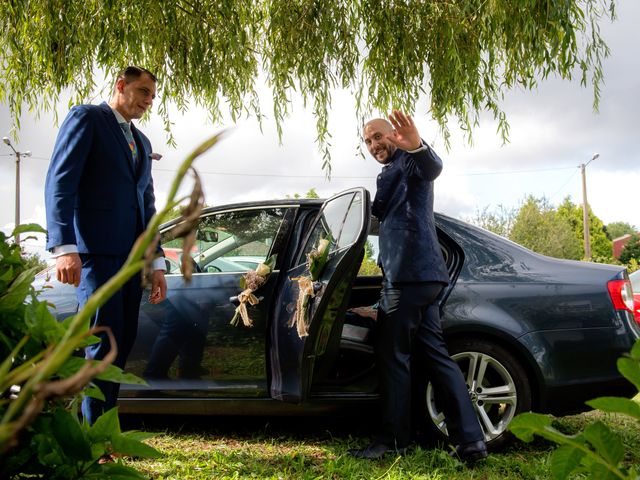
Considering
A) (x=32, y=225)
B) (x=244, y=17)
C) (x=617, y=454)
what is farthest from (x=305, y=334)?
(x=244, y=17)

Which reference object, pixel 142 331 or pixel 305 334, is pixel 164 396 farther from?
pixel 305 334

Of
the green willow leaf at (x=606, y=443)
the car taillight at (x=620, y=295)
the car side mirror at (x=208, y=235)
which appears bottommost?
the car taillight at (x=620, y=295)

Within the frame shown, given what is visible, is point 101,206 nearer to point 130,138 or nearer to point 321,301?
point 130,138

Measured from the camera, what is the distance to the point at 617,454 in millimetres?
662

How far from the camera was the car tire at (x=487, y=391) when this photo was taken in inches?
142

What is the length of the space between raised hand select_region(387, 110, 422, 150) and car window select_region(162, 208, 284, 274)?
3.46ft

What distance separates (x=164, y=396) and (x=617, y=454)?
345cm

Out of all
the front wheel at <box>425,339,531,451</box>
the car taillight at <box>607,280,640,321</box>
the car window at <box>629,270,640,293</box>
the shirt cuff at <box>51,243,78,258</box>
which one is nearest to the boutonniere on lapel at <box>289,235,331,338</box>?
the front wheel at <box>425,339,531,451</box>

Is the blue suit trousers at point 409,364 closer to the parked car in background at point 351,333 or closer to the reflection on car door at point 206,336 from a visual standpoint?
the parked car in background at point 351,333

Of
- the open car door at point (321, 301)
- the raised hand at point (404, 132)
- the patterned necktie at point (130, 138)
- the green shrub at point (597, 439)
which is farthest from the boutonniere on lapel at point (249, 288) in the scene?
the green shrub at point (597, 439)

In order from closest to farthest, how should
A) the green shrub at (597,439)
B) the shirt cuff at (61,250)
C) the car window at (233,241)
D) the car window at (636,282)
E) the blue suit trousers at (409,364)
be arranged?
the green shrub at (597,439), the shirt cuff at (61,250), the blue suit trousers at (409,364), the car window at (233,241), the car window at (636,282)

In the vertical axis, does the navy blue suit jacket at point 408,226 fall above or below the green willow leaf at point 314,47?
below

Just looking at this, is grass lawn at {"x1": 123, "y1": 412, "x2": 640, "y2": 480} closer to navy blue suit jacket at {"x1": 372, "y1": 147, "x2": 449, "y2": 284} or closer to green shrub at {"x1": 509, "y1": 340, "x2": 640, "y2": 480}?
navy blue suit jacket at {"x1": 372, "y1": 147, "x2": 449, "y2": 284}

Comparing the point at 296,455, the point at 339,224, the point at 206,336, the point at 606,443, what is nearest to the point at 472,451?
the point at 296,455
